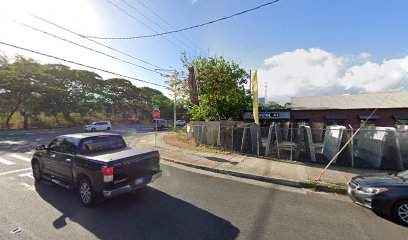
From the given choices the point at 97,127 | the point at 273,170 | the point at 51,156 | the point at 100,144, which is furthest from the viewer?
the point at 97,127

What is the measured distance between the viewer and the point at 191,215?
4.21m

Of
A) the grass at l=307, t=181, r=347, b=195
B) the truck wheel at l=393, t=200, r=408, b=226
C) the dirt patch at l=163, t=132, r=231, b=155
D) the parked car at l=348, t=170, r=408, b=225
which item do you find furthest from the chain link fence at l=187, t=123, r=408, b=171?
the truck wheel at l=393, t=200, r=408, b=226

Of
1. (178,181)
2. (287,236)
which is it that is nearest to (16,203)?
(178,181)

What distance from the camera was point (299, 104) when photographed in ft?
81.4

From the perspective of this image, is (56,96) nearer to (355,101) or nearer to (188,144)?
(188,144)

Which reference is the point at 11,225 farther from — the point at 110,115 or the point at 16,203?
the point at 110,115

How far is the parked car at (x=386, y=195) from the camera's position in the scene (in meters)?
3.97

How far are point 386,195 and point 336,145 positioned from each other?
510 centimetres

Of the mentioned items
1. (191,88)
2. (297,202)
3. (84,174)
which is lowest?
(297,202)

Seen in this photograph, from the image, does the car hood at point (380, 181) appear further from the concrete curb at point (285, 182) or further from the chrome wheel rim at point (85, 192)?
the chrome wheel rim at point (85, 192)

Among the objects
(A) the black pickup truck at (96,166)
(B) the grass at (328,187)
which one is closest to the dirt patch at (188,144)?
(B) the grass at (328,187)

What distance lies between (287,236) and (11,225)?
5.16 meters

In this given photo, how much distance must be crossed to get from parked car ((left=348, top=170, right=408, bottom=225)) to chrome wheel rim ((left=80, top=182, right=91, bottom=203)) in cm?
624

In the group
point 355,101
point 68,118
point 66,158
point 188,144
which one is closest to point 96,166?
point 66,158
